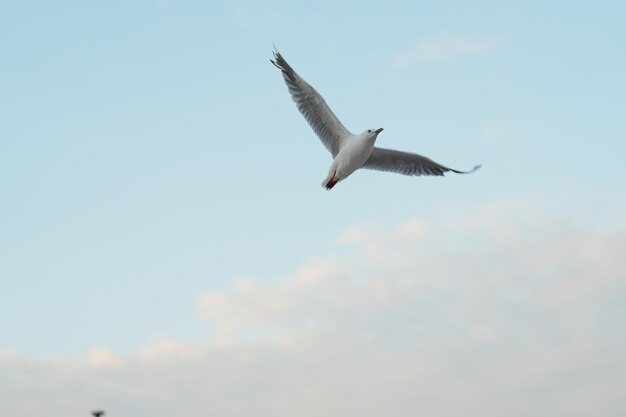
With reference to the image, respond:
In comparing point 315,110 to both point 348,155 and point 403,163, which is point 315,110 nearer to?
point 348,155

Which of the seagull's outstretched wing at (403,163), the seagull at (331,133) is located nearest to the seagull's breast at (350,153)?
the seagull at (331,133)

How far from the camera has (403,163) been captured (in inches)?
1550

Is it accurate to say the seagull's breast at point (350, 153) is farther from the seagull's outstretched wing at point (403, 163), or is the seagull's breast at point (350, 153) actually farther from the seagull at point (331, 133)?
the seagull's outstretched wing at point (403, 163)

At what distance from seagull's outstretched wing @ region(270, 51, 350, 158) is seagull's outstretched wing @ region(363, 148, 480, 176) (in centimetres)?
212

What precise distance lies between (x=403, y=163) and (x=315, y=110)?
5.06 meters

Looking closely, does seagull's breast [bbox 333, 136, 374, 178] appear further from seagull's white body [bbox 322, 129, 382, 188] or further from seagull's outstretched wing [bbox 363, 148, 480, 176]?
seagull's outstretched wing [bbox 363, 148, 480, 176]

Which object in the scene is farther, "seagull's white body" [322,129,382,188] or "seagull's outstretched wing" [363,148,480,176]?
"seagull's outstretched wing" [363,148,480,176]

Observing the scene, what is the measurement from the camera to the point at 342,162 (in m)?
35.8

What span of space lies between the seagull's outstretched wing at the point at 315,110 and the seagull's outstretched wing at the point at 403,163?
2115mm

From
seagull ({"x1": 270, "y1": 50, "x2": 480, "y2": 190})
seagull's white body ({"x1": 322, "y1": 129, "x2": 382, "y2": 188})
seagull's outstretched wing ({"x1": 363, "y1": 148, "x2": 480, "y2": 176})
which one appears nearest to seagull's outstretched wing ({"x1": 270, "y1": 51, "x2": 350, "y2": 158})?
seagull ({"x1": 270, "y1": 50, "x2": 480, "y2": 190})

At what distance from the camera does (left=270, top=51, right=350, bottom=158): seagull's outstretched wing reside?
35.8 metres

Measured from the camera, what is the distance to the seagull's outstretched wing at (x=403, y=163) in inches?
1518

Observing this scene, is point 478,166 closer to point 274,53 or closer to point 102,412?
point 274,53

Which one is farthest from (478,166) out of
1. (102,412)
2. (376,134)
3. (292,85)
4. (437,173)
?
(102,412)
